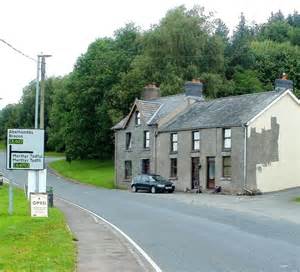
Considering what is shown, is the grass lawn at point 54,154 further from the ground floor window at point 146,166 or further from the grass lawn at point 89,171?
the ground floor window at point 146,166

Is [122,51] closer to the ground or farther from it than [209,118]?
farther from it

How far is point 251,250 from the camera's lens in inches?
625

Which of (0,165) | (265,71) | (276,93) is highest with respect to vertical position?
(265,71)

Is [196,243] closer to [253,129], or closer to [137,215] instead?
[137,215]

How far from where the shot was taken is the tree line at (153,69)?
236 feet

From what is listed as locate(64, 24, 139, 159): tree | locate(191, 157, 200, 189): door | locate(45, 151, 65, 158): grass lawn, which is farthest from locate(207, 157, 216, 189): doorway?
locate(45, 151, 65, 158): grass lawn

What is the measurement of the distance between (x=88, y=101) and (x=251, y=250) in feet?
220

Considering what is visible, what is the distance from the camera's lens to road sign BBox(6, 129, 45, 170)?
27.6 metres

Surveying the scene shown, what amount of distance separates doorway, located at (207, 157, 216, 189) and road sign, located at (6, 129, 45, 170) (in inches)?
903

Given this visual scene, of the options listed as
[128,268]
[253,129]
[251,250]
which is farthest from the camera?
[253,129]

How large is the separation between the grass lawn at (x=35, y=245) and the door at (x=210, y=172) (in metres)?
25.2

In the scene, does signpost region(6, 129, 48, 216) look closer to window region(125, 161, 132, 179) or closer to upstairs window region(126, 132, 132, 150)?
window region(125, 161, 132, 179)

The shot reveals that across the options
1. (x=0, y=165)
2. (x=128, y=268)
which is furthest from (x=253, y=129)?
(x=0, y=165)

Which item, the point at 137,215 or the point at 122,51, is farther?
the point at 122,51
